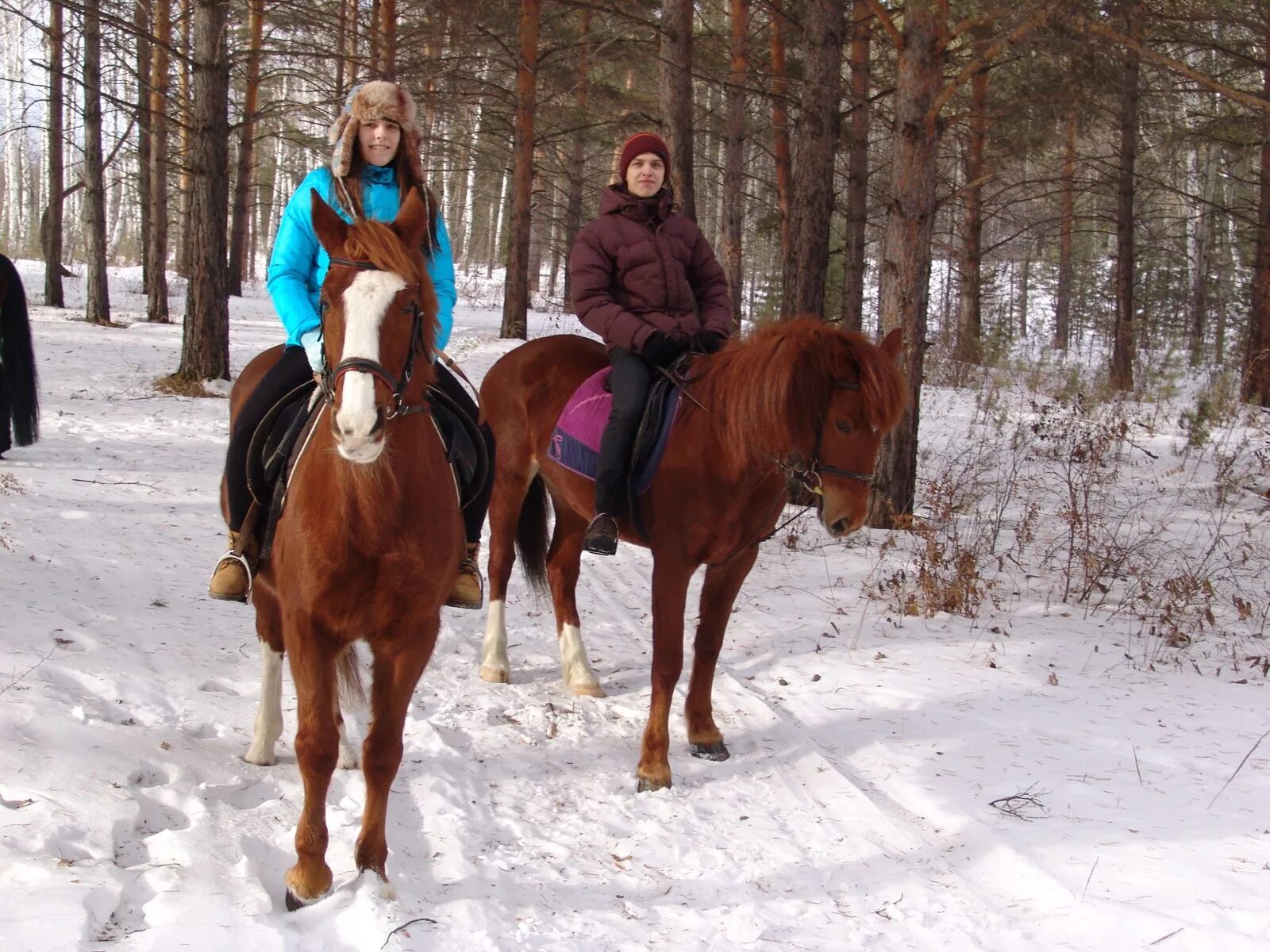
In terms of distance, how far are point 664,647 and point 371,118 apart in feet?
8.11

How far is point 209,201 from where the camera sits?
1154 centimetres

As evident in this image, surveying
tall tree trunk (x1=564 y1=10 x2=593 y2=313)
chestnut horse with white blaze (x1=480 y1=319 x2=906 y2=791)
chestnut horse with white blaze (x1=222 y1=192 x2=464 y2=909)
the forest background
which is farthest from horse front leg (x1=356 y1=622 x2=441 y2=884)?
tall tree trunk (x1=564 y1=10 x2=593 y2=313)

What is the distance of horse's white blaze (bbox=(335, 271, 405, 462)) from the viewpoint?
7.75 feet

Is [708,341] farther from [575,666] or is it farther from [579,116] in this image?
[579,116]

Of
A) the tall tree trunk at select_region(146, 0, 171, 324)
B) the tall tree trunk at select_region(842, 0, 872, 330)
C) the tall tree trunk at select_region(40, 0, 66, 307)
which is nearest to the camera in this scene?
the tall tree trunk at select_region(842, 0, 872, 330)

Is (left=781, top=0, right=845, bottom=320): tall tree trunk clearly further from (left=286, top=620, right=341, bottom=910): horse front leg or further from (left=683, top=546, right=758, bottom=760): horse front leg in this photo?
(left=286, top=620, right=341, bottom=910): horse front leg

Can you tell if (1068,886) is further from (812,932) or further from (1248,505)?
(1248,505)

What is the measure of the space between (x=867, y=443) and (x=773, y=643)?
2.24 m

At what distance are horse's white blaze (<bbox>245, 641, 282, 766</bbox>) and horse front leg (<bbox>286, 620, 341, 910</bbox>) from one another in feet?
3.12

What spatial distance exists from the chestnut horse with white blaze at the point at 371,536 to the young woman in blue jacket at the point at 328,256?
41cm

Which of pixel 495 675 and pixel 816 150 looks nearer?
pixel 495 675

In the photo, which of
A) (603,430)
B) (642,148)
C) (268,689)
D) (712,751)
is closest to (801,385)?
(603,430)

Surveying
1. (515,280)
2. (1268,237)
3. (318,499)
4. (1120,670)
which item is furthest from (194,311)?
(1268,237)

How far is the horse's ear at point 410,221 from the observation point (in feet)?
9.08
